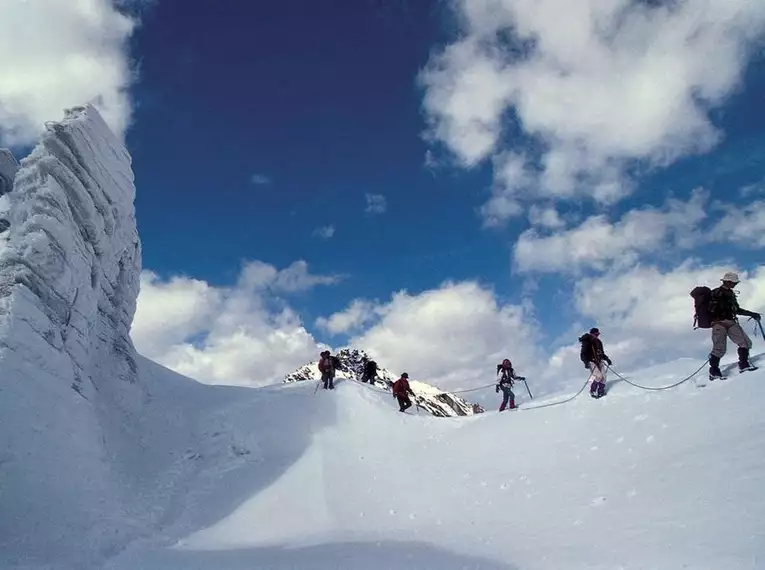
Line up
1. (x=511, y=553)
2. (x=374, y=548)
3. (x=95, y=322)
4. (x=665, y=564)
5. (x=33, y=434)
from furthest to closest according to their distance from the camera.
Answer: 1. (x=95, y=322)
2. (x=33, y=434)
3. (x=374, y=548)
4. (x=511, y=553)
5. (x=665, y=564)

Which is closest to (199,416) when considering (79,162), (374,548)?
(79,162)

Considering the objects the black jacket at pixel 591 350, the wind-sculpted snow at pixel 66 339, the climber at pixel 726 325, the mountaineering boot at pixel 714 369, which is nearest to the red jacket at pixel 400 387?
the black jacket at pixel 591 350

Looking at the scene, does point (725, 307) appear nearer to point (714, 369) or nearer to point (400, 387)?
point (714, 369)

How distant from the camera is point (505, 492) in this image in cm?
1315

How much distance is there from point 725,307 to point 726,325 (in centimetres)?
53

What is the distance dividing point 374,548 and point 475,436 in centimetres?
782

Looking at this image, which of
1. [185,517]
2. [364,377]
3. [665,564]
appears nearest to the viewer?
[665,564]

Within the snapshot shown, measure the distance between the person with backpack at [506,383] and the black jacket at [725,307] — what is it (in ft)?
31.4

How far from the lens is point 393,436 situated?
20.8 m

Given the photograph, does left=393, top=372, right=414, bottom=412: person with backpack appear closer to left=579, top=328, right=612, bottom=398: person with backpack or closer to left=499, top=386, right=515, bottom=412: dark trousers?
left=499, top=386, right=515, bottom=412: dark trousers

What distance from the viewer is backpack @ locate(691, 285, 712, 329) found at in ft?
48.7

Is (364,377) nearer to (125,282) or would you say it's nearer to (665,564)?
(125,282)

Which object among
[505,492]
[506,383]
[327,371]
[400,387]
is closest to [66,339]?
[327,371]

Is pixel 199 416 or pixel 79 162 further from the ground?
pixel 79 162
